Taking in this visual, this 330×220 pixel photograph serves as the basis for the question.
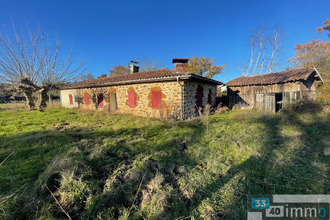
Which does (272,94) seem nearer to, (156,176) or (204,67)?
(156,176)

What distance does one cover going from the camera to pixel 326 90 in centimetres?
880

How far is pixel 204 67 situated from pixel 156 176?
23.7 m

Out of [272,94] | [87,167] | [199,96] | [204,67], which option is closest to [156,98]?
[199,96]

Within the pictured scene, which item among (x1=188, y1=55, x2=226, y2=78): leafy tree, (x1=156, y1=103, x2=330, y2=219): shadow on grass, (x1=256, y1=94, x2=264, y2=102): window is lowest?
(x1=156, y1=103, x2=330, y2=219): shadow on grass

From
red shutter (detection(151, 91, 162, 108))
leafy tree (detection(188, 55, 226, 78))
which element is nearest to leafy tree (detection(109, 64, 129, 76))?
leafy tree (detection(188, 55, 226, 78))

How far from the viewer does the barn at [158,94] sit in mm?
7492

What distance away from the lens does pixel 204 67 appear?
23203 mm

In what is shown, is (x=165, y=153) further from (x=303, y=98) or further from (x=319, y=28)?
(x=319, y=28)

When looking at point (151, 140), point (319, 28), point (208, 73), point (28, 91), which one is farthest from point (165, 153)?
point (319, 28)

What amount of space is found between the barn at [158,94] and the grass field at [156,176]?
348 centimetres

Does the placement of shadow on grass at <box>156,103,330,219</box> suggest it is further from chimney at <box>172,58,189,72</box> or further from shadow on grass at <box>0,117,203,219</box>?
chimney at <box>172,58,189,72</box>

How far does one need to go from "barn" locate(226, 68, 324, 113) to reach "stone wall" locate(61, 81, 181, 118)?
24.1 ft

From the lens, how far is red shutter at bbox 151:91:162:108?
26.9 feet

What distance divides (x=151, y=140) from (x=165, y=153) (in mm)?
1136
